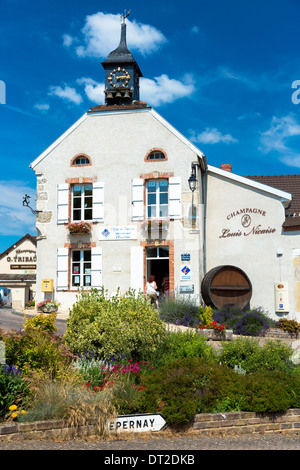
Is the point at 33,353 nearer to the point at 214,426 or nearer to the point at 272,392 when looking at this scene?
the point at 214,426

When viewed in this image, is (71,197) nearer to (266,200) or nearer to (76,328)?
(266,200)

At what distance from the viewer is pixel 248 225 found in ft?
57.2

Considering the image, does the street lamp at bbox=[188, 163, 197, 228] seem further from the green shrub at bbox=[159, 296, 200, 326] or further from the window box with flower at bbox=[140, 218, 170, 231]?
the green shrub at bbox=[159, 296, 200, 326]

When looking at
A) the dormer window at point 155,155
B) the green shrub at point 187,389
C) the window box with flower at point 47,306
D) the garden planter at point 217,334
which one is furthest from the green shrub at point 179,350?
the dormer window at point 155,155

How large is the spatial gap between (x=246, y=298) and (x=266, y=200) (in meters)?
3.66

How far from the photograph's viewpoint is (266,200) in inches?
685

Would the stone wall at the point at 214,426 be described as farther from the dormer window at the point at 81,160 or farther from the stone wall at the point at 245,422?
the dormer window at the point at 81,160

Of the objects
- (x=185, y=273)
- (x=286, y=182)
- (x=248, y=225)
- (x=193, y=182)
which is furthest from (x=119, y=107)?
(x=286, y=182)

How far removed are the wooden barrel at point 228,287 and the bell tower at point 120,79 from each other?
759cm

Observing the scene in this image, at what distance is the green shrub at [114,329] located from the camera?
24.5 ft

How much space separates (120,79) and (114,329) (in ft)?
45.2

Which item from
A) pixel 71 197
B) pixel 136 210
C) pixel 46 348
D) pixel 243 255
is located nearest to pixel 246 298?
pixel 243 255
